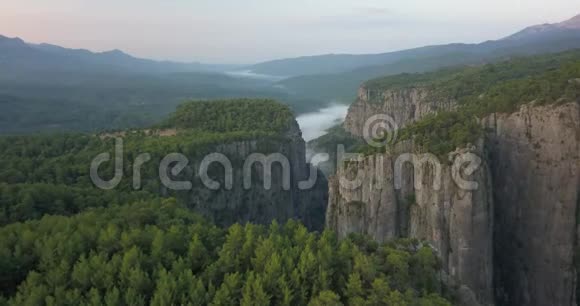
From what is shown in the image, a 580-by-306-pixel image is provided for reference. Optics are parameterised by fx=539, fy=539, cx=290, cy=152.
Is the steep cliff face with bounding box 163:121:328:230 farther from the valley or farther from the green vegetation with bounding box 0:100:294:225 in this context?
the green vegetation with bounding box 0:100:294:225

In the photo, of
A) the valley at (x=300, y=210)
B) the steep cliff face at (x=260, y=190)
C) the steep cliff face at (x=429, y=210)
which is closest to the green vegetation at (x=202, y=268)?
the valley at (x=300, y=210)

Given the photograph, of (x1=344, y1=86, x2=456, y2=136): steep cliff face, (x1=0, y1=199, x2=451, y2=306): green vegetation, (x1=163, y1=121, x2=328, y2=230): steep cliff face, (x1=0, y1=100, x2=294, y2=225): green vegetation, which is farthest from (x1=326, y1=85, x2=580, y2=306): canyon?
(x1=344, y1=86, x2=456, y2=136): steep cliff face

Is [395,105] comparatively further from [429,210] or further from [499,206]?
[429,210]

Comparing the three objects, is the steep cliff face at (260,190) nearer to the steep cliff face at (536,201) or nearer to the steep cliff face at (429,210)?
the steep cliff face at (429,210)

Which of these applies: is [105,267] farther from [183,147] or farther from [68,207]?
[183,147]

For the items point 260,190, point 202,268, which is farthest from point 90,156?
point 202,268

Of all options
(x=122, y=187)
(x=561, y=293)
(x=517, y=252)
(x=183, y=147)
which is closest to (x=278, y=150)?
(x=183, y=147)

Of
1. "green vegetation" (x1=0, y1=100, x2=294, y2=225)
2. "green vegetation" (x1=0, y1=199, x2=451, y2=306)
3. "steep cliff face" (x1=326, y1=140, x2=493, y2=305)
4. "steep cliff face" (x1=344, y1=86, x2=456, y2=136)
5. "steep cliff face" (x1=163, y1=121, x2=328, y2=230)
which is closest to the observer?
"green vegetation" (x1=0, y1=199, x2=451, y2=306)
